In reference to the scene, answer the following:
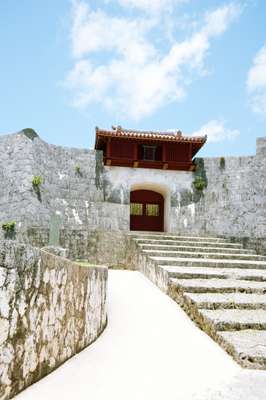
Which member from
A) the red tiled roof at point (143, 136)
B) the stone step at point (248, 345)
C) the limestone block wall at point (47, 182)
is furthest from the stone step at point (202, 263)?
the red tiled roof at point (143, 136)

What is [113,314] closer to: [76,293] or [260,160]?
[76,293]

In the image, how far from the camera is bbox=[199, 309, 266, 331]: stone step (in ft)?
14.9

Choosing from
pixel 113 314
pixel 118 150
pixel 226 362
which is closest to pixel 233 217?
pixel 118 150

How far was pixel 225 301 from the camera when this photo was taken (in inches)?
211

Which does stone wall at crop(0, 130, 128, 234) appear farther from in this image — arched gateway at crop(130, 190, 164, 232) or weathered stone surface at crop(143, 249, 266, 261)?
weathered stone surface at crop(143, 249, 266, 261)

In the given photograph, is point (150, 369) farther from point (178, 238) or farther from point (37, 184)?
point (37, 184)

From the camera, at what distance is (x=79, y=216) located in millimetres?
15438

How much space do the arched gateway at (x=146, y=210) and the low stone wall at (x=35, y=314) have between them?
13977mm

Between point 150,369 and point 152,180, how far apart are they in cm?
1341

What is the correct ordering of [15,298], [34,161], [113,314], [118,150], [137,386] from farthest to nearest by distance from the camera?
[118,150] → [34,161] → [113,314] → [137,386] → [15,298]

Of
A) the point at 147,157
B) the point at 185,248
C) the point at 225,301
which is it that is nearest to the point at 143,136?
the point at 147,157

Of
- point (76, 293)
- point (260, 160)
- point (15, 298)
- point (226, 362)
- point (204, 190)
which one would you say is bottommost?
point (226, 362)

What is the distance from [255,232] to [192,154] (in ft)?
16.4

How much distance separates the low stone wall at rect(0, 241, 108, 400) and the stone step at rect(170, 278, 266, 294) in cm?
269
